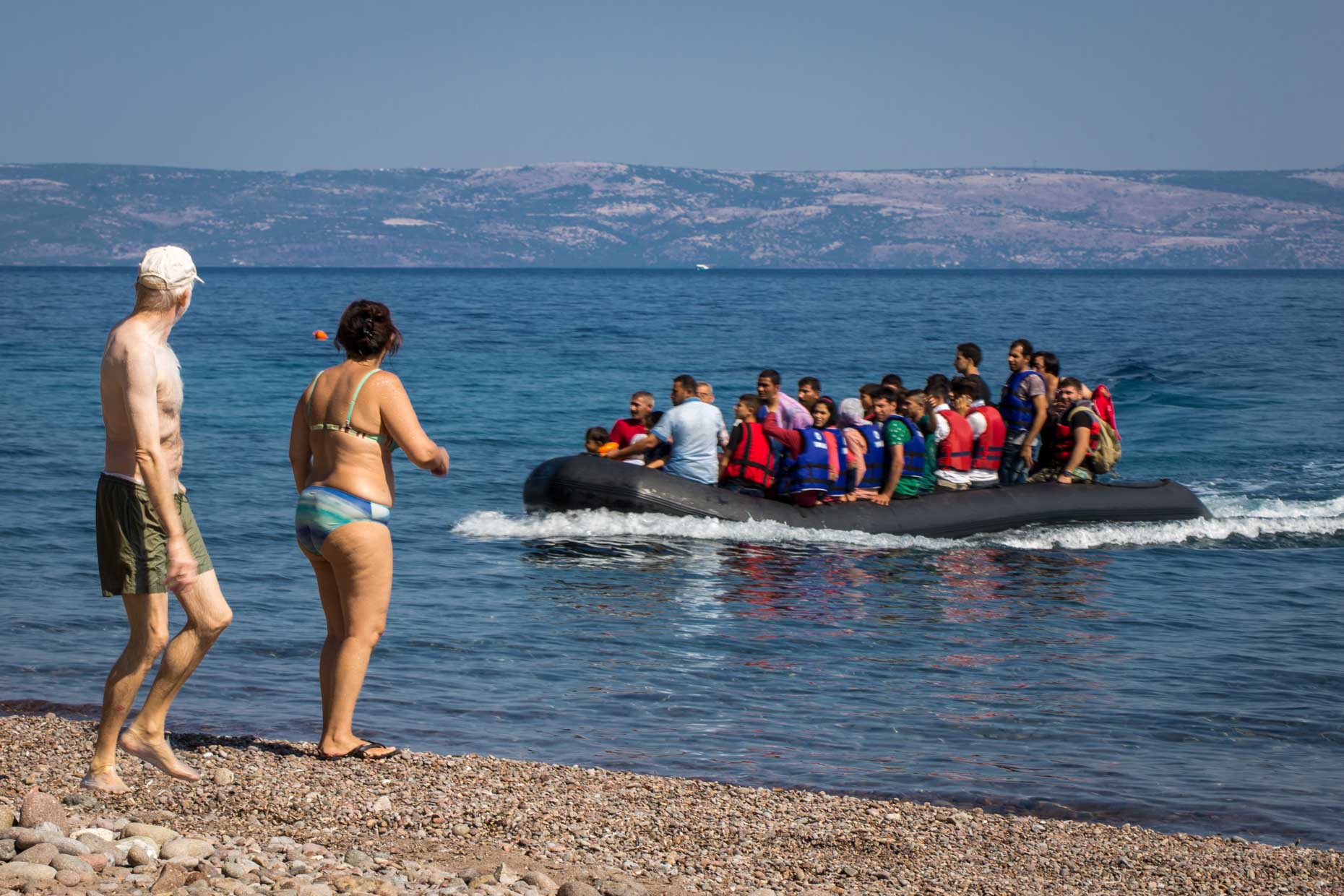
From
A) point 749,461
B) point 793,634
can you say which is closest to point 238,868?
point 793,634

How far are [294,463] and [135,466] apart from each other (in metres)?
0.80

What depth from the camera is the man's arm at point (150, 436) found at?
4176 millimetres

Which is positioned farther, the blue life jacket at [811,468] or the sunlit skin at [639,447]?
the sunlit skin at [639,447]

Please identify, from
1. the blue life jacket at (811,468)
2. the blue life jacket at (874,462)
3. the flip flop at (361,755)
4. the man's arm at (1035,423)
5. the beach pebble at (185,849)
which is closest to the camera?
the beach pebble at (185,849)

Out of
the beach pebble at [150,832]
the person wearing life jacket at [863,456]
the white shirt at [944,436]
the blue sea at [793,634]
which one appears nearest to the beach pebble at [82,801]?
the beach pebble at [150,832]

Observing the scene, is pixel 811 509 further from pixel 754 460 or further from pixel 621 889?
pixel 621 889

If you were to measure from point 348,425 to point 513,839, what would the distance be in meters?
1.50

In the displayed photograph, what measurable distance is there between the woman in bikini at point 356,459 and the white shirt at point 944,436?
8626mm

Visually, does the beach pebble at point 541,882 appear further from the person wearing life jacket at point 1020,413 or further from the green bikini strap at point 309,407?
the person wearing life jacket at point 1020,413

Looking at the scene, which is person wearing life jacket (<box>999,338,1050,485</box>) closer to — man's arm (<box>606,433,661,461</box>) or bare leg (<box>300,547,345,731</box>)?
man's arm (<box>606,433,661,461</box>)

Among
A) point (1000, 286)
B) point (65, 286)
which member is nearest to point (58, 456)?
point (65, 286)

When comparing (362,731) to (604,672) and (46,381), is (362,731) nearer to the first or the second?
(604,672)

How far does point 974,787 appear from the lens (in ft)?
20.6

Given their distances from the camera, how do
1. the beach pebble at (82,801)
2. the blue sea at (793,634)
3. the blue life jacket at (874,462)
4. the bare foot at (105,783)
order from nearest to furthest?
the beach pebble at (82,801)
the bare foot at (105,783)
the blue sea at (793,634)
the blue life jacket at (874,462)
